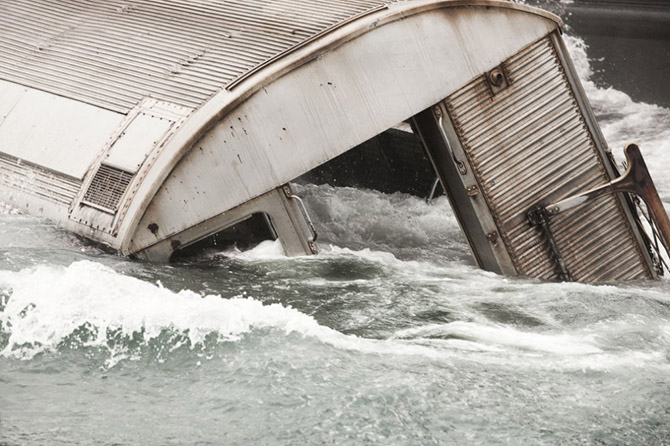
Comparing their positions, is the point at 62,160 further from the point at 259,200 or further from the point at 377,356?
the point at 377,356

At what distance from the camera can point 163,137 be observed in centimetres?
866

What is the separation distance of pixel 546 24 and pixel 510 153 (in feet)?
4.47

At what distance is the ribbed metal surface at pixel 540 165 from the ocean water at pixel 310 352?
57cm

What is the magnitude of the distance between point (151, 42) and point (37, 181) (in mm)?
1837

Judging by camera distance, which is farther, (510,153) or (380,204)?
(380,204)

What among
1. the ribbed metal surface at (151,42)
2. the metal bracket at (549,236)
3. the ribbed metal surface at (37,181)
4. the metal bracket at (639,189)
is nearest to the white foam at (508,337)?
the metal bracket at (549,236)

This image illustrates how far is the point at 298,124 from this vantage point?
28.3 feet

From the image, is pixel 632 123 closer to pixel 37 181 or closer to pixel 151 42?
pixel 151 42

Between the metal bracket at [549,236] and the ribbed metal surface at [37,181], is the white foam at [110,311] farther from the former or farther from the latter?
the metal bracket at [549,236]

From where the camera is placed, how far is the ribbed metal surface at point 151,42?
912cm

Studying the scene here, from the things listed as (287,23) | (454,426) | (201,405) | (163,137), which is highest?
(287,23)

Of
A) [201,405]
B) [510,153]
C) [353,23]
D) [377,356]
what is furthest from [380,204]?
[201,405]

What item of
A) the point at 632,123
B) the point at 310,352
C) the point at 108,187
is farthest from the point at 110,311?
the point at 632,123

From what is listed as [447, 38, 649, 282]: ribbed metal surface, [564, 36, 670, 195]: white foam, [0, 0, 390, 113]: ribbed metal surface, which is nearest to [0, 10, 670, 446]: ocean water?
[447, 38, 649, 282]: ribbed metal surface
